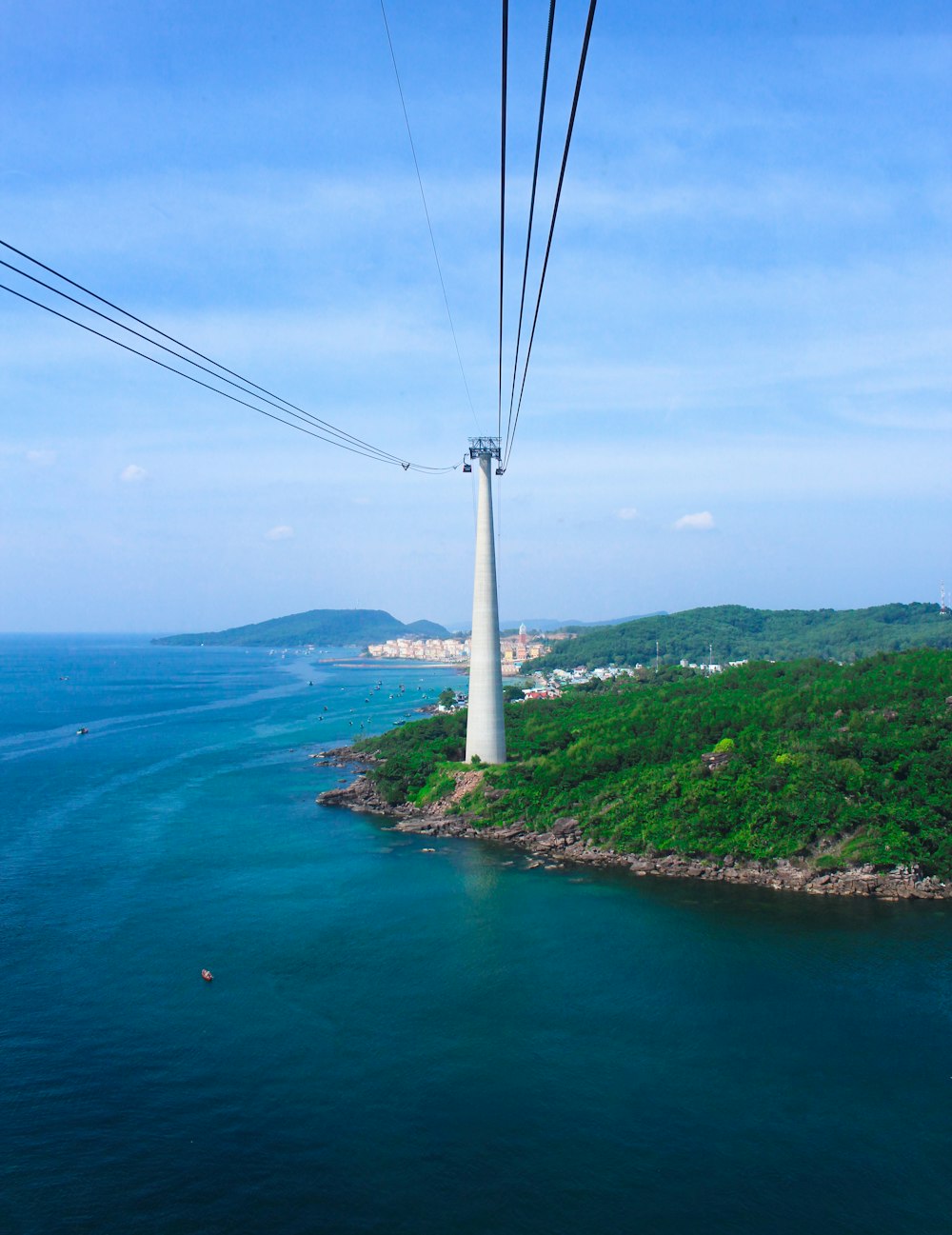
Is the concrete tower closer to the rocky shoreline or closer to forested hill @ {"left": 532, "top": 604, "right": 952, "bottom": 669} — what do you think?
the rocky shoreline

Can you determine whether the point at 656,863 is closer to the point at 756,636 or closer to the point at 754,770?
the point at 754,770

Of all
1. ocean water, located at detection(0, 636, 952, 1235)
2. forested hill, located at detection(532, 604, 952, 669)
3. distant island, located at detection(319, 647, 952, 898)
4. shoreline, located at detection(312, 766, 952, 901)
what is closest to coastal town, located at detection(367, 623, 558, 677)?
forested hill, located at detection(532, 604, 952, 669)

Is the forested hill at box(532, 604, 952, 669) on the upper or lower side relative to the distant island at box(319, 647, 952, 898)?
upper

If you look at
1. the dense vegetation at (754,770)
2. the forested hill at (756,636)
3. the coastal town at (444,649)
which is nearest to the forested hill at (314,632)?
the coastal town at (444,649)

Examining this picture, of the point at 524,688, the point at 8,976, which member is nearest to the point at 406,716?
the point at 524,688

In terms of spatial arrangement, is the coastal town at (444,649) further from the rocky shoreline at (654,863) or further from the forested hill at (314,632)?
the rocky shoreline at (654,863)

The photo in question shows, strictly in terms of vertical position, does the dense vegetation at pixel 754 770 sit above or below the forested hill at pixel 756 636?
below
